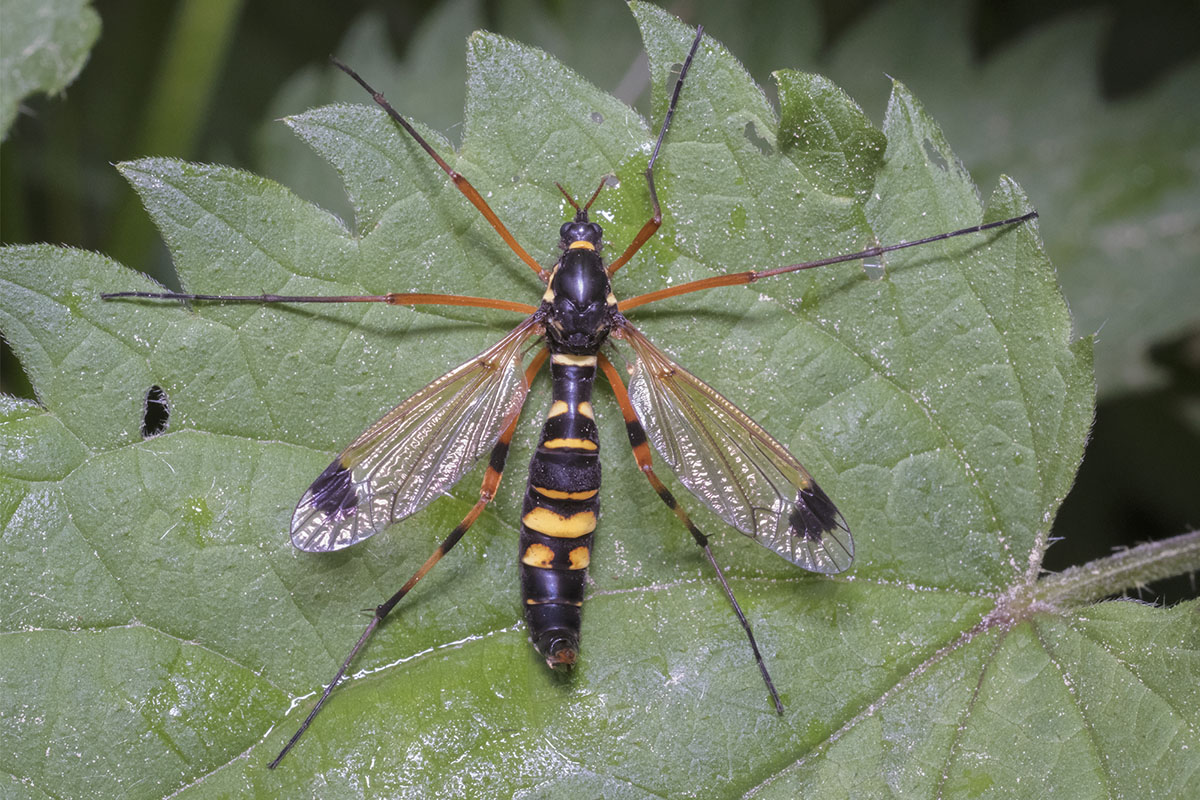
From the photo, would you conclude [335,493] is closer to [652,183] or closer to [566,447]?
[566,447]

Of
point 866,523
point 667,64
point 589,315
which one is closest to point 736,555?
point 866,523

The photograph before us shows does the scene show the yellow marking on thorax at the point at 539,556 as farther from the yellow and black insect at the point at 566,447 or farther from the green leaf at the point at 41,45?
the green leaf at the point at 41,45

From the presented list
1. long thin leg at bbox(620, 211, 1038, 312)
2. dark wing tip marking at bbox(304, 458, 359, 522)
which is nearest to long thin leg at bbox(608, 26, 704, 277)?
long thin leg at bbox(620, 211, 1038, 312)

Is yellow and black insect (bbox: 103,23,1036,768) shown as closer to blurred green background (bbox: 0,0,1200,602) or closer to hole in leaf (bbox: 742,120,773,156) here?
hole in leaf (bbox: 742,120,773,156)

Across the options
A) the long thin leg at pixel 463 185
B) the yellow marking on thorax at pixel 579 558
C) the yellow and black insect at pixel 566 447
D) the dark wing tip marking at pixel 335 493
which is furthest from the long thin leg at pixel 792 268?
the dark wing tip marking at pixel 335 493

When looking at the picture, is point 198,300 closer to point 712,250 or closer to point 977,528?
point 712,250
